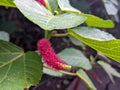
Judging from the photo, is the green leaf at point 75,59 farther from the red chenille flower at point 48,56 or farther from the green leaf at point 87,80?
the red chenille flower at point 48,56

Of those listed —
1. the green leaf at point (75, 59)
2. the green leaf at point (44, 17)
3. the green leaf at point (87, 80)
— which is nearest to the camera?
the green leaf at point (44, 17)

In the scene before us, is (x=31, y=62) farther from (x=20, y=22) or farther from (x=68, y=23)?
(x=20, y=22)

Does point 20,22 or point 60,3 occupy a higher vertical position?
point 60,3

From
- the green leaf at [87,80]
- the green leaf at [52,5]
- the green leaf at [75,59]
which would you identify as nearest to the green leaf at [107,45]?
the green leaf at [52,5]

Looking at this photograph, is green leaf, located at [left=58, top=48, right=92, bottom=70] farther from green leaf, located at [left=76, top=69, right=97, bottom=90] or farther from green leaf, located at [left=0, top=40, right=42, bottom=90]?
green leaf, located at [left=0, top=40, right=42, bottom=90]

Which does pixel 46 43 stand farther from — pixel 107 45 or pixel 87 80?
pixel 87 80

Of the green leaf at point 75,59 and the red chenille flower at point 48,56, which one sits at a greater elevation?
the red chenille flower at point 48,56

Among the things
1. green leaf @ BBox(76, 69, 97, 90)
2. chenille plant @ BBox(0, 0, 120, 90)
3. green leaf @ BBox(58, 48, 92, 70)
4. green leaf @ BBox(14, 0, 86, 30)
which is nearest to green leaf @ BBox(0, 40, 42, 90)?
chenille plant @ BBox(0, 0, 120, 90)

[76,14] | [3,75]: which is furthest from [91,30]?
[3,75]
